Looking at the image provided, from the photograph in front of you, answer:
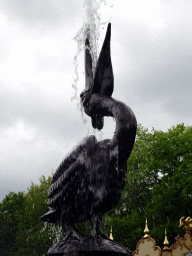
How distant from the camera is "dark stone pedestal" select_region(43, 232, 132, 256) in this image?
4234 mm

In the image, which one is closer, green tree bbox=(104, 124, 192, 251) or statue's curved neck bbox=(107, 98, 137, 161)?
statue's curved neck bbox=(107, 98, 137, 161)

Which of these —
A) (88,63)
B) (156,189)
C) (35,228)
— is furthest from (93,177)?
(35,228)

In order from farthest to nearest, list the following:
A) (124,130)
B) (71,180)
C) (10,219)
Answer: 1. (10,219)
2. (124,130)
3. (71,180)

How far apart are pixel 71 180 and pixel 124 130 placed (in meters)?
1.05

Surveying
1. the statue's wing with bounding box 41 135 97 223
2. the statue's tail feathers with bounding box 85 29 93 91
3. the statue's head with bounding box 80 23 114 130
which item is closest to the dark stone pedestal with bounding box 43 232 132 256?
the statue's wing with bounding box 41 135 97 223

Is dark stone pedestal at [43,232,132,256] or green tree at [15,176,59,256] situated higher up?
green tree at [15,176,59,256]

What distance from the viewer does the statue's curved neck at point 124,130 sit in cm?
470

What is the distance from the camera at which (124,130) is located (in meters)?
4.70

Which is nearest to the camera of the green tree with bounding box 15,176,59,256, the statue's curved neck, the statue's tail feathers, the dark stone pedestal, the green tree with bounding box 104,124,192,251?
the dark stone pedestal

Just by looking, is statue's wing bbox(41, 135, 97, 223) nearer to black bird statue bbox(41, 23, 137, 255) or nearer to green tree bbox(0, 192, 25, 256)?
black bird statue bbox(41, 23, 137, 255)

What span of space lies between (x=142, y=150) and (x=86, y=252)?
17990mm

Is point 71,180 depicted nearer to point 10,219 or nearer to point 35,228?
point 35,228

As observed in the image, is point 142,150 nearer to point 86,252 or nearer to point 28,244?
point 28,244

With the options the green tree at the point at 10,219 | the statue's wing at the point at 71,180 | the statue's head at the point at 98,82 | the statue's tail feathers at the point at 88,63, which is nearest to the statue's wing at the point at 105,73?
the statue's head at the point at 98,82
